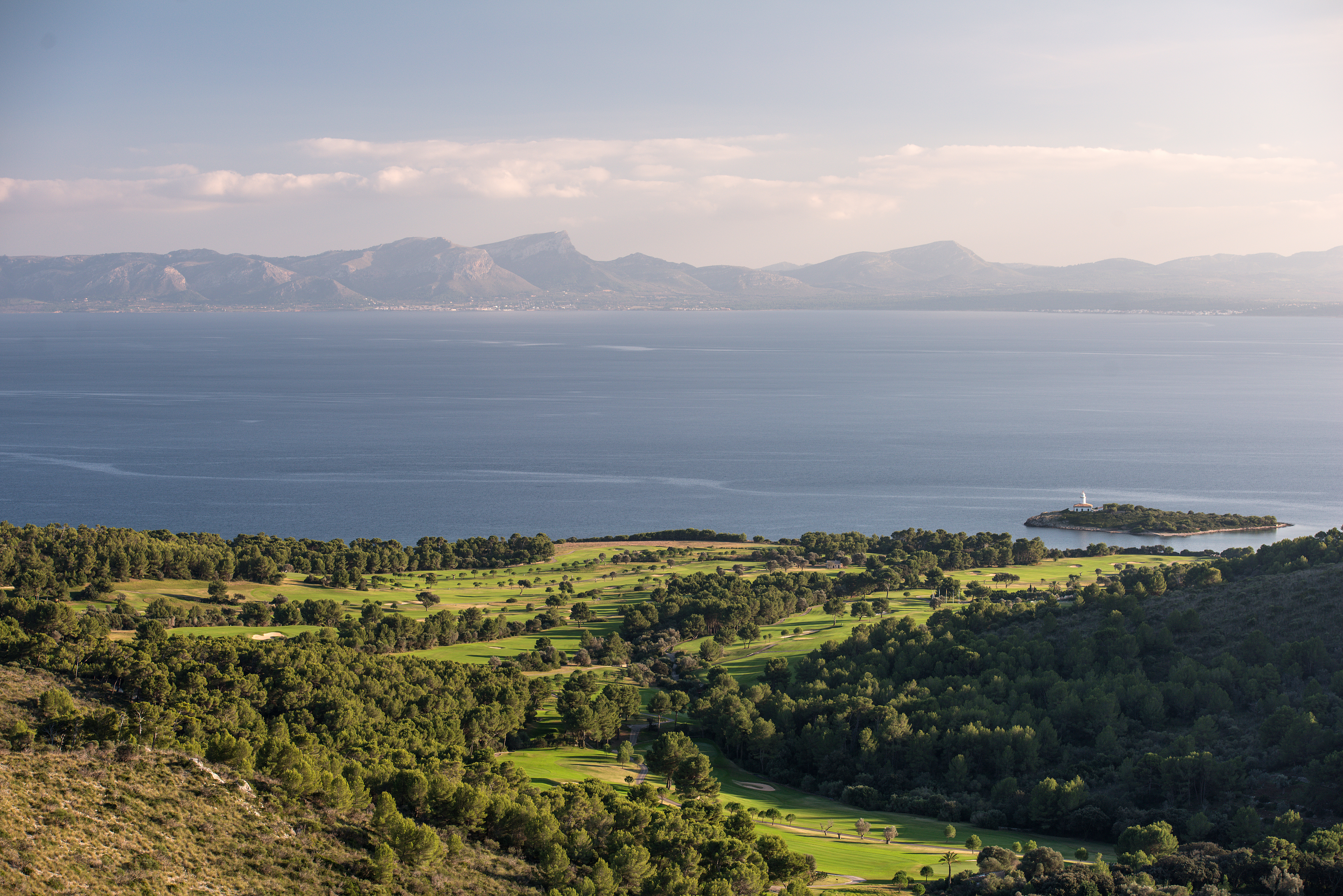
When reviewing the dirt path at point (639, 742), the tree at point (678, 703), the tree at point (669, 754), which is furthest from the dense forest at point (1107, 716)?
the tree at point (669, 754)

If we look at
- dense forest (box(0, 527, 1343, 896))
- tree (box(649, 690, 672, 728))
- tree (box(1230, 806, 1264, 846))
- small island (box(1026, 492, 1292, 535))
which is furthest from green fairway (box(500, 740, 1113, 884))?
small island (box(1026, 492, 1292, 535))

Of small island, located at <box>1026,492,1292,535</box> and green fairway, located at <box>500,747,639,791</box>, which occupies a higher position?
small island, located at <box>1026,492,1292,535</box>

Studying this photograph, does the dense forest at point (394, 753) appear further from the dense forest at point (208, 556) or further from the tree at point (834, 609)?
the tree at point (834, 609)

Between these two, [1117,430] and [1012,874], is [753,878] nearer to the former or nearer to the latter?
[1012,874]

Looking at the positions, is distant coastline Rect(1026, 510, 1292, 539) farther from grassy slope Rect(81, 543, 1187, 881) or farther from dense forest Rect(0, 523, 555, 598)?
dense forest Rect(0, 523, 555, 598)

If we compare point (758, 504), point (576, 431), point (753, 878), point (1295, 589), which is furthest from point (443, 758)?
point (576, 431)

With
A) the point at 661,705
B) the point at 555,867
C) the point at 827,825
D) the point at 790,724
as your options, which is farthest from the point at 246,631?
the point at 555,867

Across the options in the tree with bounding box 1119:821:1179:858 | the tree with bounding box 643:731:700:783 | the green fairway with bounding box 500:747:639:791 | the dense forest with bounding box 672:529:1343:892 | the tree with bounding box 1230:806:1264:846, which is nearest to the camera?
the tree with bounding box 1119:821:1179:858
